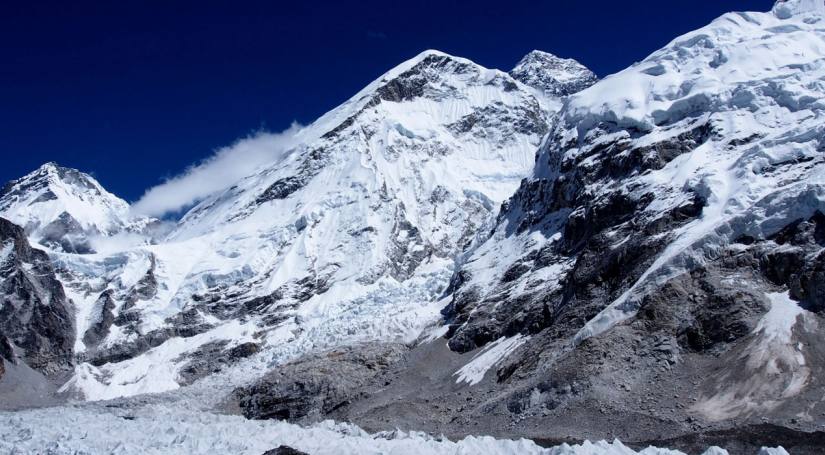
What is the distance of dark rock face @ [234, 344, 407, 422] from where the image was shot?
4488 inches

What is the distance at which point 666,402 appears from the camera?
67.6 m

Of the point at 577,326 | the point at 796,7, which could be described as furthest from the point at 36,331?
the point at 796,7

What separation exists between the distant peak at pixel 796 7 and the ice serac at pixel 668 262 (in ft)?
21.7

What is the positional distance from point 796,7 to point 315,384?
120472 millimetres

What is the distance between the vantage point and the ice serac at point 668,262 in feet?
224

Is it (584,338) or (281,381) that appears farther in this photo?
(281,381)

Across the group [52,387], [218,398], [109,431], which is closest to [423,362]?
[218,398]

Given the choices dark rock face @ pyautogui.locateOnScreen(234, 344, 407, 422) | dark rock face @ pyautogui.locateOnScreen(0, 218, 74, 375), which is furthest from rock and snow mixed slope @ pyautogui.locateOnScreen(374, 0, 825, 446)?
dark rock face @ pyautogui.locateOnScreen(0, 218, 74, 375)

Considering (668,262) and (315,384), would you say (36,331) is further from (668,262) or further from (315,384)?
(668,262)

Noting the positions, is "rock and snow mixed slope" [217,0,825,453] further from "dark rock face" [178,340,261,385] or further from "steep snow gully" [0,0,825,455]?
"dark rock face" [178,340,261,385]

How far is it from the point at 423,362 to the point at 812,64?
7344 cm

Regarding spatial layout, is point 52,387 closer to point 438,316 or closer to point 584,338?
point 438,316

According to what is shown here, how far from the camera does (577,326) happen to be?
9006 cm

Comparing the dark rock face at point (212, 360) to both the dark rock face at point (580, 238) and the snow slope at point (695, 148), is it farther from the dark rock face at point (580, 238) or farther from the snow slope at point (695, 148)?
the snow slope at point (695, 148)
